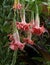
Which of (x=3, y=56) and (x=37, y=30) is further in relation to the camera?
(x=3, y=56)

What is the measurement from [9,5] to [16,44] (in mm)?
418

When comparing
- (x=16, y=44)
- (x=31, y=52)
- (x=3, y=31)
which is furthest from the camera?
(x=31, y=52)

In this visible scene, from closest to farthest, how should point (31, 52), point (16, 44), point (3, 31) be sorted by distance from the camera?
point (16, 44), point (3, 31), point (31, 52)

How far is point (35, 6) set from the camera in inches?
45.4

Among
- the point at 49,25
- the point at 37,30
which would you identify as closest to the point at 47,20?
the point at 49,25

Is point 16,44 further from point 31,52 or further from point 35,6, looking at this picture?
point 31,52

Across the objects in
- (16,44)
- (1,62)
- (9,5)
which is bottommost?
(1,62)

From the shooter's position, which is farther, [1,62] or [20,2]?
[1,62]

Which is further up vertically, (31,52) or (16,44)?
(16,44)

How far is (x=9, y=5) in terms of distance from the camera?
1.43 m

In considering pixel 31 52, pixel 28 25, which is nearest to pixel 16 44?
pixel 28 25

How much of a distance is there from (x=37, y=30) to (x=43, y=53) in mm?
338

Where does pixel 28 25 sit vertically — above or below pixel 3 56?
above

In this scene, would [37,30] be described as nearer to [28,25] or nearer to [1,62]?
[28,25]
